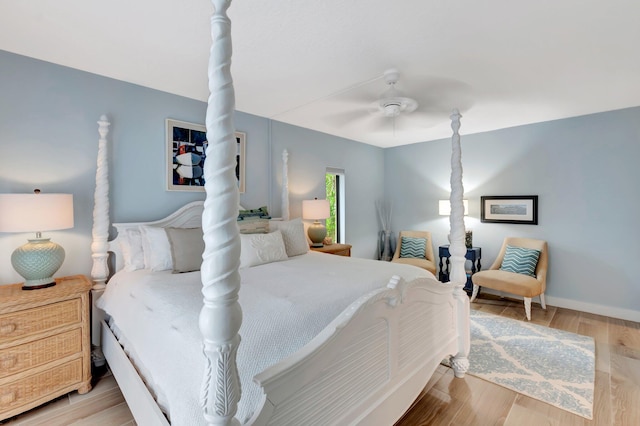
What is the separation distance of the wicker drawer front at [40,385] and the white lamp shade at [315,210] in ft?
8.42

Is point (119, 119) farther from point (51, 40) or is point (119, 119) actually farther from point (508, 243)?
point (508, 243)

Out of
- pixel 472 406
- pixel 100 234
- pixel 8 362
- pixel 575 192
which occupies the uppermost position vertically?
pixel 575 192

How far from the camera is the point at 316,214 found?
3.80 metres

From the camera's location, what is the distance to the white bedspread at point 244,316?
Result: 1078mm

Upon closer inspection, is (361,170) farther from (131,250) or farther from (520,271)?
(131,250)

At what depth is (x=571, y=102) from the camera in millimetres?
3084

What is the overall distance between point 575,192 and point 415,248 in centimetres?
213

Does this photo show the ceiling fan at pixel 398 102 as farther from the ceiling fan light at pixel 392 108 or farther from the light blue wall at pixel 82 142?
the light blue wall at pixel 82 142

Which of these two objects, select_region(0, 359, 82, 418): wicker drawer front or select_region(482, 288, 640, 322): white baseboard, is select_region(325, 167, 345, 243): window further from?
select_region(0, 359, 82, 418): wicker drawer front

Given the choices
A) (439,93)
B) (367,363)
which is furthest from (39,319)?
(439,93)

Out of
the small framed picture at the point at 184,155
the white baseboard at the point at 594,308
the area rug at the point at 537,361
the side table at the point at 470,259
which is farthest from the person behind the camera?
the side table at the point at 470,259

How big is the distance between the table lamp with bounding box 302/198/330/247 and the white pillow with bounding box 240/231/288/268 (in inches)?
42.1

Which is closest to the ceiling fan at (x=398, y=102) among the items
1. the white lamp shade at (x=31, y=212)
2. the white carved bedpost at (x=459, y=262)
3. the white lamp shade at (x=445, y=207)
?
the white carved bedpost at (x=459, y=262)

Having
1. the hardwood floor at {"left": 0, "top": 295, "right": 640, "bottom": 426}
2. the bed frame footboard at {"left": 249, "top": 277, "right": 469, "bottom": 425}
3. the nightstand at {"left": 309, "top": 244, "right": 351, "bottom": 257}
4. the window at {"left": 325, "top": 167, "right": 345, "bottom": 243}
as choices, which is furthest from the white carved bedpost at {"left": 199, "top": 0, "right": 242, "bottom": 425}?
the window at {"left": 325, "top": 167, "right": 345, "bottom": 243}
